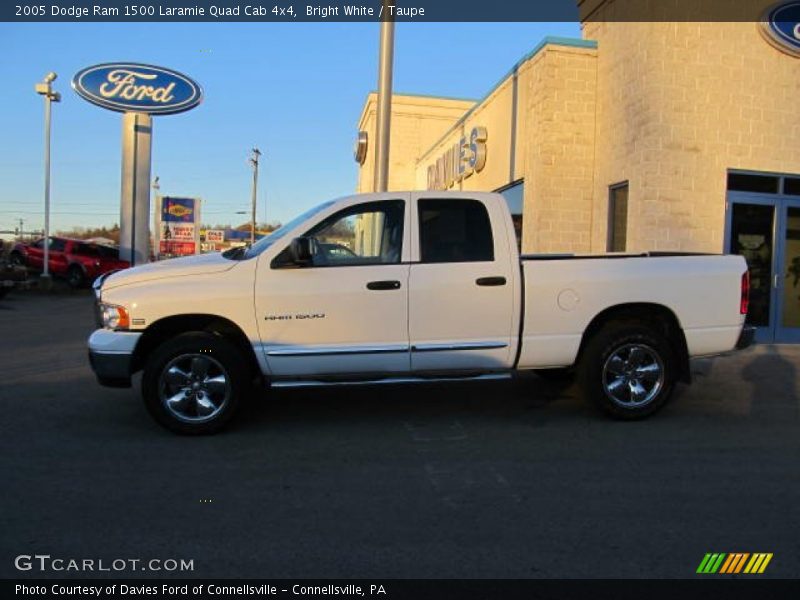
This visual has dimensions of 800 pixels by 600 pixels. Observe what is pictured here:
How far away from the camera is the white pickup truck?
554 centimetres

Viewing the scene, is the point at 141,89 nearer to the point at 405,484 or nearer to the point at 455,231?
the point at 455,231

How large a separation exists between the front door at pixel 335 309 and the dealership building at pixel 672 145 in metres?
6.33

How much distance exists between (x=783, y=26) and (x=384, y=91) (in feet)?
20.9

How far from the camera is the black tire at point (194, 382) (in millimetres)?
5504

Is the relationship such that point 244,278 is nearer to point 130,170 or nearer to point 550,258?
point 550,258

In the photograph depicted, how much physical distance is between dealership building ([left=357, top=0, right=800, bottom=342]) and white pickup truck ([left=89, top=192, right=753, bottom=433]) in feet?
15.8

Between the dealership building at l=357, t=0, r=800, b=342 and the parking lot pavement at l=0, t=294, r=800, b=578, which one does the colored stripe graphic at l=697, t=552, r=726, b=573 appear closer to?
the parking lot pavement at l=0, t=294, r=800, b=578

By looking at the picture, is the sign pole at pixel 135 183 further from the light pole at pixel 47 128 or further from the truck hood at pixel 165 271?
the truck hood at pixel 165 271

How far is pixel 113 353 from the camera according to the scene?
550 centimetres

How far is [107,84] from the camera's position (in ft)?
66.2

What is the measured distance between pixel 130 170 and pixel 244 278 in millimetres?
17524

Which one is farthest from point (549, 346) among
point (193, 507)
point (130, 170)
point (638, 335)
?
point (130, 170)

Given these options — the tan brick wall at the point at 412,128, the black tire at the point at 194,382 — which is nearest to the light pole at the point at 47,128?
the tan brick wall at the point at 412,128

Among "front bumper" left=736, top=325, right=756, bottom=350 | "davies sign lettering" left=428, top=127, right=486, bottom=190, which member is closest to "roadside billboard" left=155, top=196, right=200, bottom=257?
"davies sign lettering" left=428, top=127, right=486, bottom=190
